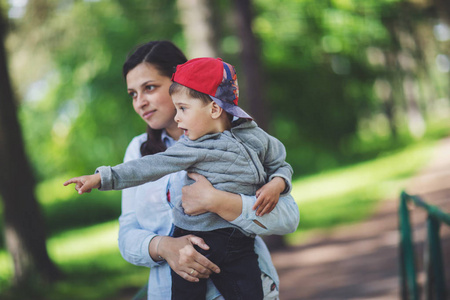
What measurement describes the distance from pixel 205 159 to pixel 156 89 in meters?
0.44

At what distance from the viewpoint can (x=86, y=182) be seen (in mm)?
1726

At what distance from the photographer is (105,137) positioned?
640 inches

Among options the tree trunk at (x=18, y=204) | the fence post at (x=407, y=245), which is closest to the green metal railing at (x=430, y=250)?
the fence post at (x=407, y=245)

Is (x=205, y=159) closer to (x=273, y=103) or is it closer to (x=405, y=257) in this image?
(x=405, y=257)

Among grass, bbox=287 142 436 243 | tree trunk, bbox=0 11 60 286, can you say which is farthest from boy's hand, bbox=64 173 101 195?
grass, bbox=287 142 436 243

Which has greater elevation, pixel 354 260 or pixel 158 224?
pixel 354 260

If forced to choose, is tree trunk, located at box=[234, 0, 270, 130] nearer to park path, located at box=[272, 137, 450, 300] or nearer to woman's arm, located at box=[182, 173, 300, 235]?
park path, located at box=[272, 137, 450, 300]

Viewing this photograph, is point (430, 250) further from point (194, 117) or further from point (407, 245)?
point (194, 117)

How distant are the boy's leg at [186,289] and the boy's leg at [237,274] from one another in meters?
0.06

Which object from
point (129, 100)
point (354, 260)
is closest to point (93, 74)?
point (129, 100)

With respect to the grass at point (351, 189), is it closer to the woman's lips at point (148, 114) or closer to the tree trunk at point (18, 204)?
the tree trunk at point (18, 204)

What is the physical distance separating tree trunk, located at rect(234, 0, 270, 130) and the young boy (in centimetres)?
737

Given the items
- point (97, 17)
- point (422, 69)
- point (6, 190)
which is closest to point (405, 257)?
point (6, 190)

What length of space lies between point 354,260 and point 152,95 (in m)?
6.93
